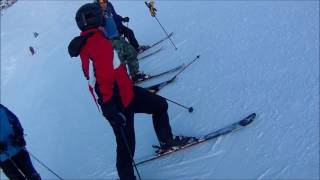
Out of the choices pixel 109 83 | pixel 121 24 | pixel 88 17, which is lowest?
pixel 109 83

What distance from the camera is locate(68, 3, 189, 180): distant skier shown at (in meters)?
4.06

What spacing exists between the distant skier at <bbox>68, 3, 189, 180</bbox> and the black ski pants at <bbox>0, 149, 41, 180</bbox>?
1306 mm

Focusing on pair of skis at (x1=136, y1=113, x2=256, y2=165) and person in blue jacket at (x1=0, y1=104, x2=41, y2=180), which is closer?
person in blue jacket at (x1=0, y1=104, x2=41, y2=180)

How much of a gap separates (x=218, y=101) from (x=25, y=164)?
2599mm

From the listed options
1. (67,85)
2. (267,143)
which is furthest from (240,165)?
(67,85)

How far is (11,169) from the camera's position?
5152mm

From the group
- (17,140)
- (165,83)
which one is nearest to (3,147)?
(17,140)

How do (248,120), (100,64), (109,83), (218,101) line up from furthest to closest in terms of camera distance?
(218,101), (248,120), (109,83), (100,64)

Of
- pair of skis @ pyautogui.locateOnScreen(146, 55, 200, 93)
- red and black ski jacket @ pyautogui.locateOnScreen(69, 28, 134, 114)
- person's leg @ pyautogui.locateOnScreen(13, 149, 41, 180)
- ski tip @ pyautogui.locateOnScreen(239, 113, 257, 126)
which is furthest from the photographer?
pair of skis @ pyautogui.locateOnScreen(146, 55, 200, 93)

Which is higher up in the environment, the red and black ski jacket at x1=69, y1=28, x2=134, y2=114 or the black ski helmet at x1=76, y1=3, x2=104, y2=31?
the black ski helmet at x1=76, y1=3, x2=104, y2=31

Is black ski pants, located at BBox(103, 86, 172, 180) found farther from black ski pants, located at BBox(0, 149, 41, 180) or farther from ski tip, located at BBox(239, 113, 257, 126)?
black ski pants, located at BBox(0, 149, 41, 180)

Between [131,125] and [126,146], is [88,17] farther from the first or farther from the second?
[126,146]

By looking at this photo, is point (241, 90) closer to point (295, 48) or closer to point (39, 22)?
point (295, 48)

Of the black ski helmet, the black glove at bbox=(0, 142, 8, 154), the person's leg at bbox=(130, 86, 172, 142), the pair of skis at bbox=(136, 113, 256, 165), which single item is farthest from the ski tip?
the black glove at bbox=(0, 142, 8, 154)
